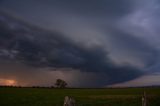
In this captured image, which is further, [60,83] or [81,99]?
[60,83]

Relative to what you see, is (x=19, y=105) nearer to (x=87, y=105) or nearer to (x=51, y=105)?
(x=51, y=105)

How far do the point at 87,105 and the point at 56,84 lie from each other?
10623 centimetres

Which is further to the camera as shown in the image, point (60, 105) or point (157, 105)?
point (60, 105)

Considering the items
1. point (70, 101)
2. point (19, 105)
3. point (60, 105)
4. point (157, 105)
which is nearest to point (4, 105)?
point (19, 105)

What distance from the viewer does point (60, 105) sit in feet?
166

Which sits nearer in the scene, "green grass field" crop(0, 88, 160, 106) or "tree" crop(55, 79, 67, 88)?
"green grass field" crop(0, 88, 160, 106)

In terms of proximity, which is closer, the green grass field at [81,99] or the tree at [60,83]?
the green grass field at [81,99]

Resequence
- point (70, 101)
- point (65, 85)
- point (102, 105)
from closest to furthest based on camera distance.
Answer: point (70, 101), point (102, 105), point (65, 85)

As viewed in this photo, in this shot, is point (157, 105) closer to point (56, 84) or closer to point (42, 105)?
point (42, 105)

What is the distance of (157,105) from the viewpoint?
4509 centimetres

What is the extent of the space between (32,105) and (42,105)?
2.01 meters

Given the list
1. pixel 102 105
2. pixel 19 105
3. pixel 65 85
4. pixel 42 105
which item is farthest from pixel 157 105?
pixel 65 85

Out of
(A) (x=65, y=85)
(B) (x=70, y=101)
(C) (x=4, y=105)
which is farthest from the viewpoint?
(A) (x=65, y=85)

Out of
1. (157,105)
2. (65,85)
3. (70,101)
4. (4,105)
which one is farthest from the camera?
(65,85)
